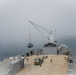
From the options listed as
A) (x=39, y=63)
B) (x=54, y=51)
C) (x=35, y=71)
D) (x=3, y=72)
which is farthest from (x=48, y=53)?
(x=3, y=72)

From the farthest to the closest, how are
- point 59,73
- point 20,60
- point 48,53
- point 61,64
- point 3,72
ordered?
1. point 48,53
2. point 61,64
3. point 20,60
4. point 59,73
5. point 3,72

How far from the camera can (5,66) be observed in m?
65.4

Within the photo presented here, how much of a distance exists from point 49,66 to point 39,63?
13.3 ft

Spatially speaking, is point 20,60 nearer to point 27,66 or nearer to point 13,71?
point 27,66

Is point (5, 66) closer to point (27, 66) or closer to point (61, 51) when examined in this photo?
point (27, 66)

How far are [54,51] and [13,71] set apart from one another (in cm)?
4563

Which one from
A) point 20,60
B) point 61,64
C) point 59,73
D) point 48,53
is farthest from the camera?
point 48,53

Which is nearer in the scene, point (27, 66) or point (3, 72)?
point (3, 72)

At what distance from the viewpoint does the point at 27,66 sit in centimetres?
7700

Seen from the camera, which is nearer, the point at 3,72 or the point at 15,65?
the point at 3,72

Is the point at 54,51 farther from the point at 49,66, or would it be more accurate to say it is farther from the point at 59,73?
the point at 59,73

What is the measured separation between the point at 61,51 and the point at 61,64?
111 feet

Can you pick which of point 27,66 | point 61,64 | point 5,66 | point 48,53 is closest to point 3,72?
point 5,66

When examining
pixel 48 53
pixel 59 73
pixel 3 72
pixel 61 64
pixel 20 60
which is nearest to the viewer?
pixel 3 72
